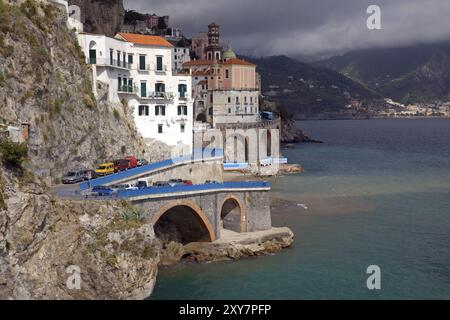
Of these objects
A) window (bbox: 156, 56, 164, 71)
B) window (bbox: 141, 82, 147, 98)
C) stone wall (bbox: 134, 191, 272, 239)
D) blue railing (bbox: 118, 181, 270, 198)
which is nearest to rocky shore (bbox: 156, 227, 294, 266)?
stone wall (bbox: 134, 191, 272, 239)

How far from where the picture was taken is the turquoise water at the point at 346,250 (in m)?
48.0

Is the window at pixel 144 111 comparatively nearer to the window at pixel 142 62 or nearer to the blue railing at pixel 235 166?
the window at pixel 142 62

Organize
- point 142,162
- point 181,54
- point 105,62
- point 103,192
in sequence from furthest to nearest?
point 181,54 → point 142,162 → point 105,62 → point 103,192

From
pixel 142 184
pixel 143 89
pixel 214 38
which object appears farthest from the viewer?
pixel 214 38

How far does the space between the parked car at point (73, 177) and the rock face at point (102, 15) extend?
5945cm

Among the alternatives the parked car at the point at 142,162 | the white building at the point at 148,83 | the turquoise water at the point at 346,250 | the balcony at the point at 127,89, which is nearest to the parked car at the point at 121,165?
the parked car at the point at 142,162

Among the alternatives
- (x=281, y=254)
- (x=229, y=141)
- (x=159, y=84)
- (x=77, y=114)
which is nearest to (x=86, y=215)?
(x=77, y=114)

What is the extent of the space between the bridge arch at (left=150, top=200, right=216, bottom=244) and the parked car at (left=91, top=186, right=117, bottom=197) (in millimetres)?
9699

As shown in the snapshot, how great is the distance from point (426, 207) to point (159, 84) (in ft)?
135

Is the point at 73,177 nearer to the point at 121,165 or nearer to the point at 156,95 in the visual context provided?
the point at 121,165

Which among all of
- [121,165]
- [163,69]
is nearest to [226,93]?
[163,69]

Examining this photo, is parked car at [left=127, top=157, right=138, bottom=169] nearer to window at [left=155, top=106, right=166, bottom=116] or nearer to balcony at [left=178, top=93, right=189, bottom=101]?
window at [left=155, top=106, right=166, bottom=116]

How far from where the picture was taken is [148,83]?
72750mm

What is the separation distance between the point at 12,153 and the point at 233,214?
27920mm
